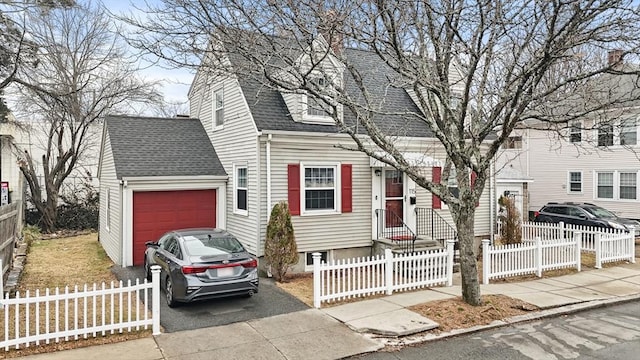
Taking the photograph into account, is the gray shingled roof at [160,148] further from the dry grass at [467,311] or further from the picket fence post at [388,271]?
the dry grass at [467,311]

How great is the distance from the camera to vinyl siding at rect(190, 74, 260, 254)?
11938 mm

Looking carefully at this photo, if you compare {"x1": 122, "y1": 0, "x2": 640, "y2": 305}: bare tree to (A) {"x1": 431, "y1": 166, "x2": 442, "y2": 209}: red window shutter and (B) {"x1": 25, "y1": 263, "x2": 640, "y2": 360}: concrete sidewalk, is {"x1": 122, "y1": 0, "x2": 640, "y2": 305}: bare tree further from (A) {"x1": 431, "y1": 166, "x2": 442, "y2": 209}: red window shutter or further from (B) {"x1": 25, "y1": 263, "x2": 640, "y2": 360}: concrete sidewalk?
(A) {"x1": 431, "y1": 166, "x2": 442, "y2": 209}: red window shutter

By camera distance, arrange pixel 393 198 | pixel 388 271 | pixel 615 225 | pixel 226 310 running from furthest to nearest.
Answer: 1. pixel 615 225
2. pixel 393 198
3. pixel 388 271
4. pixel 226 310

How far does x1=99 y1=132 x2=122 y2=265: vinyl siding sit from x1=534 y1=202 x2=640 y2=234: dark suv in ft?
57.5

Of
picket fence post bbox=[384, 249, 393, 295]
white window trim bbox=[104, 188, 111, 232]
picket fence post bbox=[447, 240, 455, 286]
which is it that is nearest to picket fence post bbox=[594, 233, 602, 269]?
picket fence post bbox=[447, 240, 455, 286]

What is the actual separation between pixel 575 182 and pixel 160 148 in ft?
71.4

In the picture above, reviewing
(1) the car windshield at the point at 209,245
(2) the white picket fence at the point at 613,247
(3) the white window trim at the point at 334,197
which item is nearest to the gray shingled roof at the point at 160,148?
(3) the white window trim at the point at 334,197

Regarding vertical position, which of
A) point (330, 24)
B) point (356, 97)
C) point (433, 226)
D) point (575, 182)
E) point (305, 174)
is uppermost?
point (330, 24)

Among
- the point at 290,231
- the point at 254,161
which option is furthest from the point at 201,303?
the point at 254,161

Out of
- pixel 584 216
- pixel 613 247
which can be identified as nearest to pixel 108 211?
pixel 613 247

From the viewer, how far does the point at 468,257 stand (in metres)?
8.76

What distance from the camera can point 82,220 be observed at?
69.5ft

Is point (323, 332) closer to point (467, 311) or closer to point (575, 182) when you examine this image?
point (467, 311)

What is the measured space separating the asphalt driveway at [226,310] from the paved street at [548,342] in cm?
268
